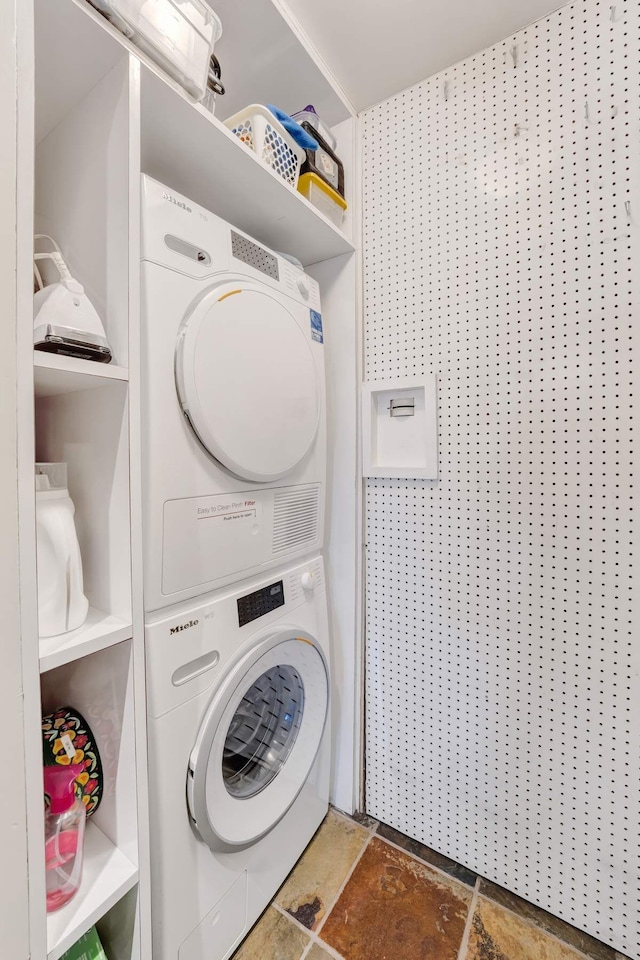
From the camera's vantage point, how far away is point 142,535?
0.74 m

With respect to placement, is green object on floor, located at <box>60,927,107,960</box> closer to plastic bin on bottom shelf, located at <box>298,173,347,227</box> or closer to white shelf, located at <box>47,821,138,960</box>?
white shelf, located at <box>47,821,138,960</box>

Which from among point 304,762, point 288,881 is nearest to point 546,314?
point 304,762

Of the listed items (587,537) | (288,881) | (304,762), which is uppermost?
(587,537)

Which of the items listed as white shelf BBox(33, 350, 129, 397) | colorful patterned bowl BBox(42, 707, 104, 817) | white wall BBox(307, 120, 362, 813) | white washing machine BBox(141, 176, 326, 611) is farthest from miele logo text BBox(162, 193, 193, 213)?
colorful patterned bowl BBox(42, 707, 104, 817)

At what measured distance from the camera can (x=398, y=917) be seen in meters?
1.10

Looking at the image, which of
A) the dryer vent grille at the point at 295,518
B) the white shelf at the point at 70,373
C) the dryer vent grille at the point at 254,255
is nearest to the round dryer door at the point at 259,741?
the dryer vent grille at the point at 295,518

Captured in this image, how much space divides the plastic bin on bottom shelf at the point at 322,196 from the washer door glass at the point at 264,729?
1422mm

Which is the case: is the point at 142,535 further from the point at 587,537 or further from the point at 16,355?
the point at 587,537

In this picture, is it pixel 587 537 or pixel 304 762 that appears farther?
pixel 304 762

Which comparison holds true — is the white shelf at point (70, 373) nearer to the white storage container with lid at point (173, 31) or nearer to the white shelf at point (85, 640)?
the white shelf at point (85, 640)

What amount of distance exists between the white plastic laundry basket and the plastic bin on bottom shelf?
9cm

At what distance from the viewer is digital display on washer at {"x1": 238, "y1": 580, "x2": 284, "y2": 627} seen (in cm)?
98

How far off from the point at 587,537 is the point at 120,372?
115cm

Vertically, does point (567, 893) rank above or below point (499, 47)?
below
